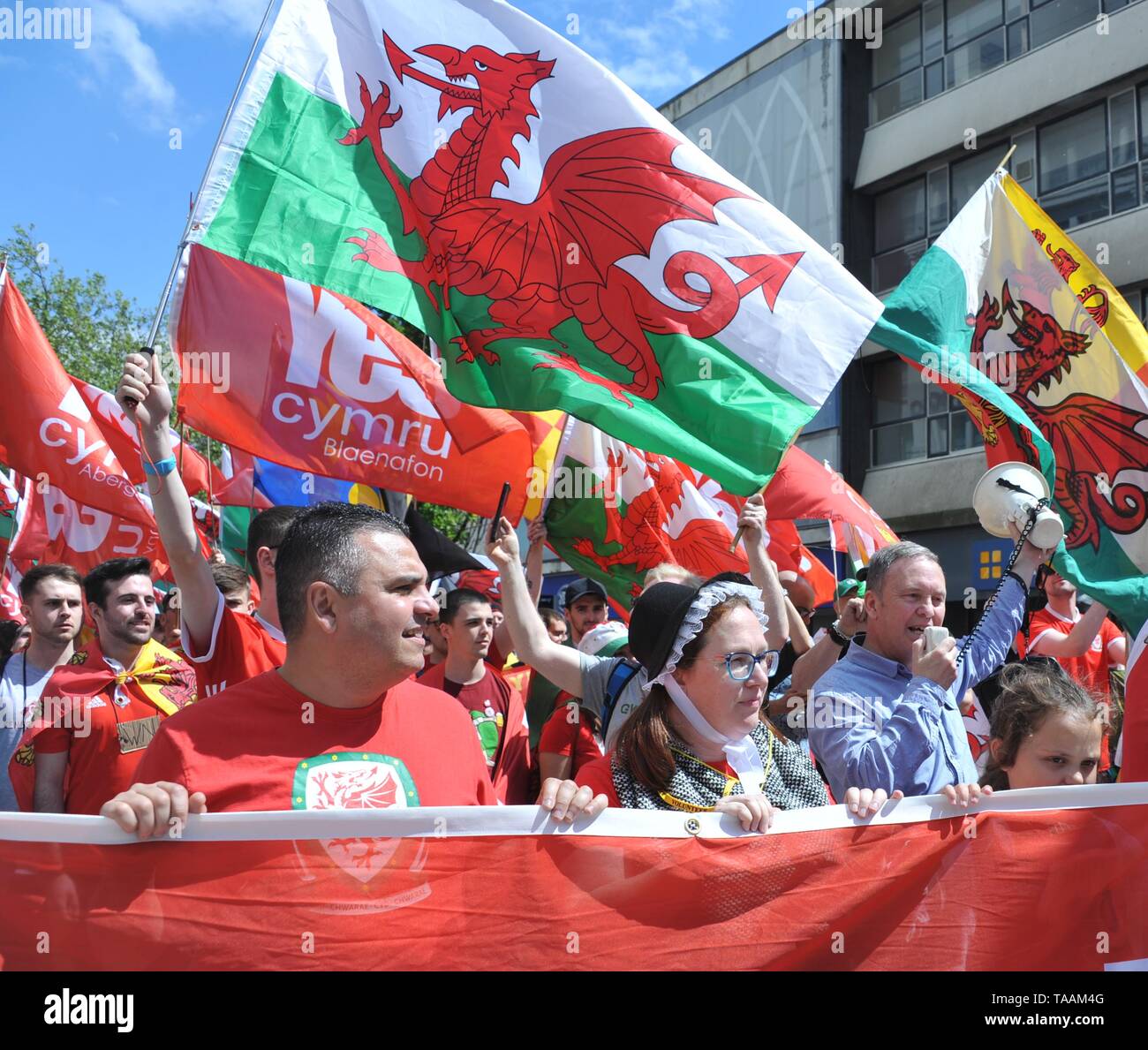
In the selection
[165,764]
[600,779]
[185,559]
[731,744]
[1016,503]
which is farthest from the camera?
[1016,503]

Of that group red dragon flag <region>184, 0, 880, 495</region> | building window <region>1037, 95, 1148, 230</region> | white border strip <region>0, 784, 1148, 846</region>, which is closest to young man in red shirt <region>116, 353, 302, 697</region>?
white border strip <region>0, 784, 1148, 846</region>

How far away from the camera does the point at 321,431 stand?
5262mm

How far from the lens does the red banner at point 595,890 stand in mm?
2211

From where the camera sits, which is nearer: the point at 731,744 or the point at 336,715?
the point at 336,715

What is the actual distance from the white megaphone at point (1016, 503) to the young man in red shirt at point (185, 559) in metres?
2.50

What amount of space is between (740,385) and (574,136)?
120 cm

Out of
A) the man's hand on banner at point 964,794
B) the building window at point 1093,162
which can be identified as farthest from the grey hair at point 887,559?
the building window at point 1093,162

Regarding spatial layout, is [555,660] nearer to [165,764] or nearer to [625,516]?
[165,764]

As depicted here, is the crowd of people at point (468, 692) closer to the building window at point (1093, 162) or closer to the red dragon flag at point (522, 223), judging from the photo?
the red dragon flag at point (522, 223)

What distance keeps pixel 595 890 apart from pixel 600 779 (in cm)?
46

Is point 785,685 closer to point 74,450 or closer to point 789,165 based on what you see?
point 74,450

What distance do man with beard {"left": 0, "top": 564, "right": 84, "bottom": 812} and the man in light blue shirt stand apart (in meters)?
3.17

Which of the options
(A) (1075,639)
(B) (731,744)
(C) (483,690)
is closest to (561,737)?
(C) (483,690)

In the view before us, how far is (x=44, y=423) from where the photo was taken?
678 centimetres
